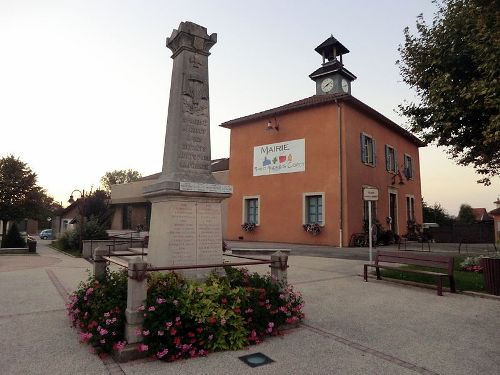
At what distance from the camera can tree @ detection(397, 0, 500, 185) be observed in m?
8.67

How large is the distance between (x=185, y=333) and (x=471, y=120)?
33.8 feet

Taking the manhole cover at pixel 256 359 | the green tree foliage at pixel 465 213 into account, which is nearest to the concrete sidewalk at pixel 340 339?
the manhole cover at pixel 256 359

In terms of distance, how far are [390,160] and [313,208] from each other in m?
8.03

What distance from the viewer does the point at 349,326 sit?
5.34 meters

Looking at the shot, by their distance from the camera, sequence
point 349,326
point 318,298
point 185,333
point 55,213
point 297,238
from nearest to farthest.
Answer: point 185,333 < point 349,326 < point 318,298 < point 297,238 < point 55,213

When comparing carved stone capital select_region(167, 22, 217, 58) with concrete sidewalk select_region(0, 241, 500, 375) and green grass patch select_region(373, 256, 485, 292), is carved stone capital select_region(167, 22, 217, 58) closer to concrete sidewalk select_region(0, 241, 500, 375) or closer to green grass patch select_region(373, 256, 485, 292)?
concrete sidewalk select_region(0, 241, 500, 375)

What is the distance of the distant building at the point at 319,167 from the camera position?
1948 cm

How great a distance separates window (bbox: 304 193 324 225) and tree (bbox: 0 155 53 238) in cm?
2294

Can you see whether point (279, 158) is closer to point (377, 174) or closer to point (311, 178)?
point (311, 178)

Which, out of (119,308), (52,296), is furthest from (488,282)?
(52,296)

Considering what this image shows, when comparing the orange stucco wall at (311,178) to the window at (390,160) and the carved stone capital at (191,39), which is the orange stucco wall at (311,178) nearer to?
the window at (390,160)

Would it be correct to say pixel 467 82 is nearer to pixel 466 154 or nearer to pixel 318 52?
pixel 466 154

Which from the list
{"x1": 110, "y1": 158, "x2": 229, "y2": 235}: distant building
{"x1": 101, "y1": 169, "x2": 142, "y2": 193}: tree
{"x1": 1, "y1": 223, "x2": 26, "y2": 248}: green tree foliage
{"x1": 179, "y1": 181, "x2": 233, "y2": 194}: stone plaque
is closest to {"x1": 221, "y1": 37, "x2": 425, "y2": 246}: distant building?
{"x1": 110, "y1": 158, "x2": 229, "y2": 235}: distant building

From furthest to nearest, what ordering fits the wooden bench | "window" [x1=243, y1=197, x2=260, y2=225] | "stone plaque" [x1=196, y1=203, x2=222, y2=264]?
"window" [x1=243, y1=197, x2=260, y2=225] < the wooden bench < "stone plaque" [x1=196, y1=203, x2=222, y2=264]
